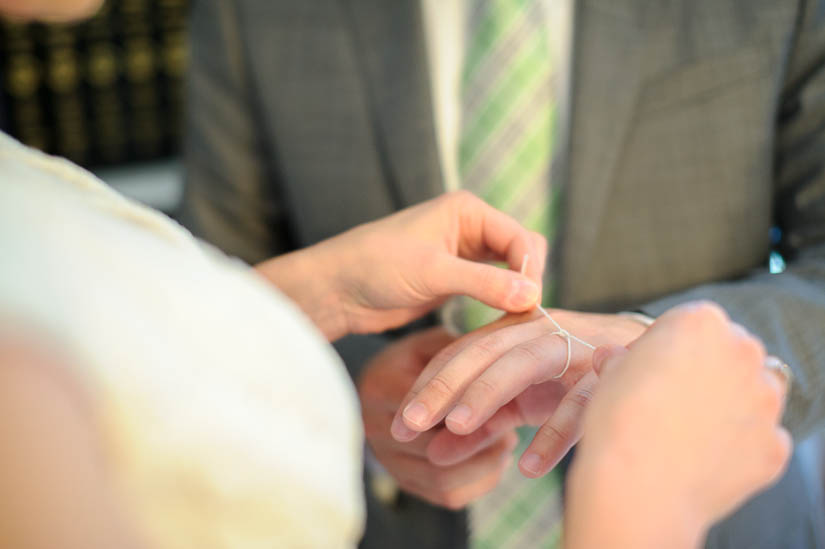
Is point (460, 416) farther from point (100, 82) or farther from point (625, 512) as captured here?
point (100, 82)

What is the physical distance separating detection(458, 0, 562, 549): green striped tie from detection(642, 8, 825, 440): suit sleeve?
0.23 meters

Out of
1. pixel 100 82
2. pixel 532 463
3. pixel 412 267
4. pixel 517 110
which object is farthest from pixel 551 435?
pixel 100 82

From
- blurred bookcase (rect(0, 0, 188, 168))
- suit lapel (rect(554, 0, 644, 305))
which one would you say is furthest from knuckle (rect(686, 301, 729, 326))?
blurred bookcase (rect(0, 0, 188, 168))

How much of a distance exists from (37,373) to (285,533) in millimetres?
132

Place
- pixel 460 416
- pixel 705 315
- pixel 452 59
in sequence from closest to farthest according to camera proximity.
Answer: pixel 705 315 < pixel 460 416 < pixel 452 59

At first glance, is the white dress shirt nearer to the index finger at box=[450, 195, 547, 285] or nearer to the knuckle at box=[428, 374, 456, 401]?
the index finger at box=[450, 195, 547, 285]

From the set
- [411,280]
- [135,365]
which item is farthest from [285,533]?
[411,280]

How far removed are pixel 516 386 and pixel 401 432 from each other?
10 cm

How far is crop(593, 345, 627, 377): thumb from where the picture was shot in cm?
42

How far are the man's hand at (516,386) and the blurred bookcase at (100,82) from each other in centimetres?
124

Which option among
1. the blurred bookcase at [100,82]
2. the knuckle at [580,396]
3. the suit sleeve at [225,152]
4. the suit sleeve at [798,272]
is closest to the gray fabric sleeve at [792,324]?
the suit sleeve at [798,272]

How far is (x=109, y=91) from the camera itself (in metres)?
1.56

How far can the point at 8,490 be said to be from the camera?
23 centimetres

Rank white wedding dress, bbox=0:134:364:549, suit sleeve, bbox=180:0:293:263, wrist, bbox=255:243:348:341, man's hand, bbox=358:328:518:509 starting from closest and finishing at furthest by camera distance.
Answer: white wedding dress, bbox=0:134:364:549 → man's hand, bbox=358:328:518:509 → wrist, bbox=255:243:348:341 → suit sleeve, bbox=180:0:293:263
